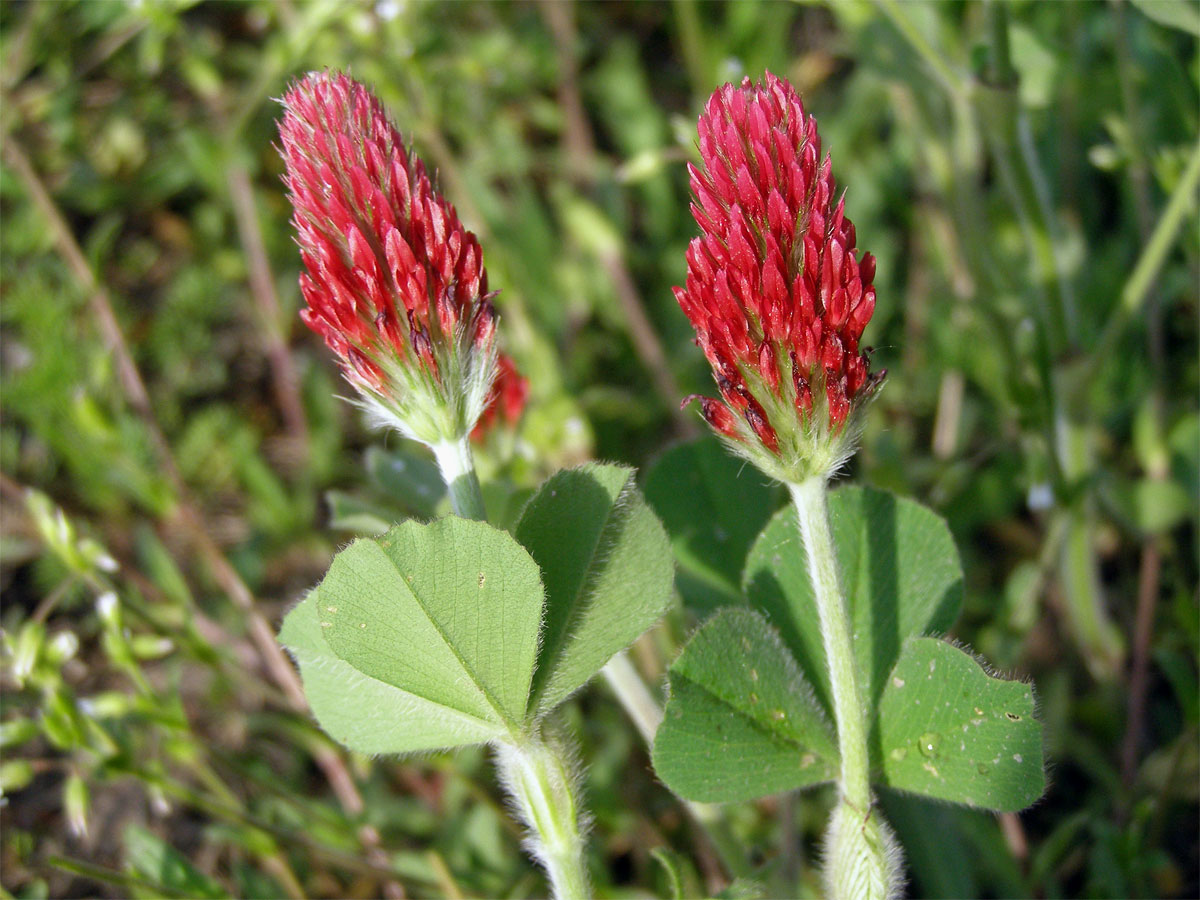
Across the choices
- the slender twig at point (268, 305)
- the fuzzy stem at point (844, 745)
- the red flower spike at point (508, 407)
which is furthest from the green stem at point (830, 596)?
the slender twig at point (268, 305)

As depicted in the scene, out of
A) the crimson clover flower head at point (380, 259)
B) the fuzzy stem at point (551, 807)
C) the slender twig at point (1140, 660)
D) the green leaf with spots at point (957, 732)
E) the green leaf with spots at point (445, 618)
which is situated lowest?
the slender twig at point (1140, 660)

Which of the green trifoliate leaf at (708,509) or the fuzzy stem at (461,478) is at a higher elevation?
the fuzzy stem at (461,478)

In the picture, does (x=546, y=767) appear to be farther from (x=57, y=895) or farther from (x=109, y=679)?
(x=109, y=679)

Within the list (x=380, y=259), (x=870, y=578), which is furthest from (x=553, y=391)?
(x=380, y=259)

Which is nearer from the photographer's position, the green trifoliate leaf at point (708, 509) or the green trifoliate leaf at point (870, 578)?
the green trifoliate leaf at point (870, 578)

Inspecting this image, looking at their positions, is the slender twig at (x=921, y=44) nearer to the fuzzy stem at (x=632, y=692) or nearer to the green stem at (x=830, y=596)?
the green stem at (x=830, y=596)

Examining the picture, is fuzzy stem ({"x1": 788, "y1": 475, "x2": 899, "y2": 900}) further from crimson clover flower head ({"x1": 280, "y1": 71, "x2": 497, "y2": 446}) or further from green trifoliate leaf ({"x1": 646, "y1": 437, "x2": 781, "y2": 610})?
green trifoliate leaf ({"x1": 646, "y1": 437, "x2": 781, "y2": 610})

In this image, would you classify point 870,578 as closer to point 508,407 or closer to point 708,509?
point 708,509
